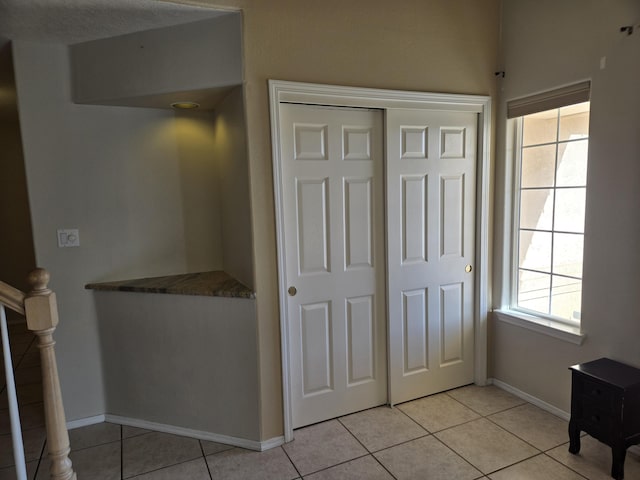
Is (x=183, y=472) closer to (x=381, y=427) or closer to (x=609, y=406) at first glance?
(x=381, y=427)

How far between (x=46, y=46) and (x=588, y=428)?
147 inches

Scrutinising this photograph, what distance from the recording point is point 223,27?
86.8 inches

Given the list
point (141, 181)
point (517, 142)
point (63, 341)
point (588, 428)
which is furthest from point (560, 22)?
point (63, 341)

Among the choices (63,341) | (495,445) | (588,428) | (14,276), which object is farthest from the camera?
(14,276)

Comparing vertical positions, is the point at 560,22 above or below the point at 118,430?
above

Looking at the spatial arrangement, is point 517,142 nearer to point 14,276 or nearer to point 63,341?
point 63,341

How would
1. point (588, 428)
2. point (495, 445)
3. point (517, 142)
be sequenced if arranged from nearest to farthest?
point (588, 428) → point (495, 445) → point (517, 142)

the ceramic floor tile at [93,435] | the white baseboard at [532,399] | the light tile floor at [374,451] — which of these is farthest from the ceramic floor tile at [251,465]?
the white baseboard at [532,399]

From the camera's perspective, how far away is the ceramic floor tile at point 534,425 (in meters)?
2.42

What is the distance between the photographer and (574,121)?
2.54 m

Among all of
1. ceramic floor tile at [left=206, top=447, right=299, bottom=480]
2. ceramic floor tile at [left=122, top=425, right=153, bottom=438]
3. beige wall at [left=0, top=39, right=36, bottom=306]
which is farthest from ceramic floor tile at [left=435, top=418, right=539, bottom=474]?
beige wall at [left=0, top=39, right=36, bottom=306]

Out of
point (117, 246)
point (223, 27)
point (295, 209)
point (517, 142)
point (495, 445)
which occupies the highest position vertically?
point (223, 27)

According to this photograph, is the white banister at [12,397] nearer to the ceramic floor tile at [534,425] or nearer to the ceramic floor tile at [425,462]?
the ceramic floor tile at [425,462]

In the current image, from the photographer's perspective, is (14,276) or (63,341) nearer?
(63,341)
